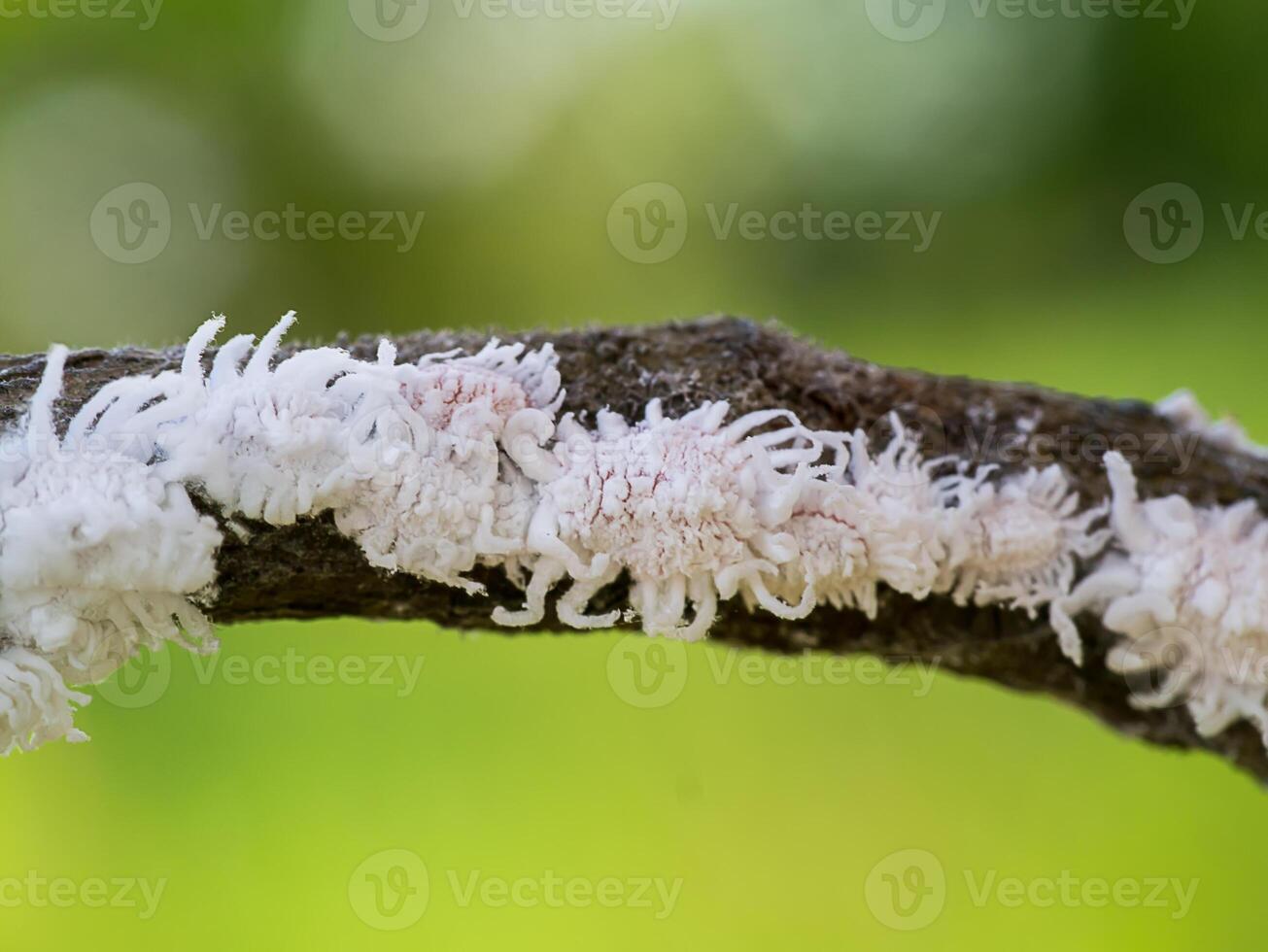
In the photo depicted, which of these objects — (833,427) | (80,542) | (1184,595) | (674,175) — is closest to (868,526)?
(833,427)

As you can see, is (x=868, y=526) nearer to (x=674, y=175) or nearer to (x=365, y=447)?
(x=365, y=447)

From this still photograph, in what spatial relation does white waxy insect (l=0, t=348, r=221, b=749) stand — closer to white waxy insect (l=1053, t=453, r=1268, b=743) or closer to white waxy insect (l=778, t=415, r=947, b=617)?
white waxy insect (l=778, t=415, r=947, b=617)

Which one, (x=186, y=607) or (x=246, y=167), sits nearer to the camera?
(x=186, y=607)

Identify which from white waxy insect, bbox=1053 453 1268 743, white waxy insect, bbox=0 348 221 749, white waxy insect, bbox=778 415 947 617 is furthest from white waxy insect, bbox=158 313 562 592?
white waxy insect, bbox=1053 453 1268 743

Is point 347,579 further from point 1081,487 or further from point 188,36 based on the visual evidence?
point 188,36

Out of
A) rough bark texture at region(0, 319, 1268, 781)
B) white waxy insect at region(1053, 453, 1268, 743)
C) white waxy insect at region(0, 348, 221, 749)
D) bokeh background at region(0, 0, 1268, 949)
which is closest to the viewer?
white waxy insect at region(0, 348, 221, 749)

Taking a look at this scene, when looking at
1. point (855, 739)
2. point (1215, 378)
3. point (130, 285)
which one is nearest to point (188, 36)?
point (130, 285)

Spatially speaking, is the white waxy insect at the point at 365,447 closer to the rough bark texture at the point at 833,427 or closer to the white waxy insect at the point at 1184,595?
the rough bark texture at the point at 833,427

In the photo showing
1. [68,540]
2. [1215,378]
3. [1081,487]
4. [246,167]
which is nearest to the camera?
[68,540]
